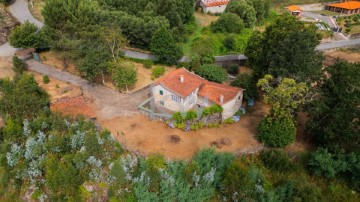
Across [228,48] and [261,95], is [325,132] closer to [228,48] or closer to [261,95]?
[261,95]

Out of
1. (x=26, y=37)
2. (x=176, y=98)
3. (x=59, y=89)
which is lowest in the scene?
(x=59, y=89)

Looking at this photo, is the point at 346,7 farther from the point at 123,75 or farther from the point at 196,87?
the point at 123,75

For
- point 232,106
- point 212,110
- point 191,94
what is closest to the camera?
point 212,110

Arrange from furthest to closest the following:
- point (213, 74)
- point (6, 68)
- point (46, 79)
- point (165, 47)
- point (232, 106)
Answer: point (165, 47), point (6, 68), point (46, 79), point (213, 74), point (232, 106)

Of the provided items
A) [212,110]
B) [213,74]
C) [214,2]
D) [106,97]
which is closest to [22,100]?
[106,97]

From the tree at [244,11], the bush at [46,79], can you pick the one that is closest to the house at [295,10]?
the tree at [244,11]

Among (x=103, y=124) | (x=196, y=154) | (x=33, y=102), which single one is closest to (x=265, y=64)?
(x=196, y=154)

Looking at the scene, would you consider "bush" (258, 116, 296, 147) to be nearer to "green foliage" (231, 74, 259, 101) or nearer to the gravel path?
"green foliage" (231, 74, 259, 101)
